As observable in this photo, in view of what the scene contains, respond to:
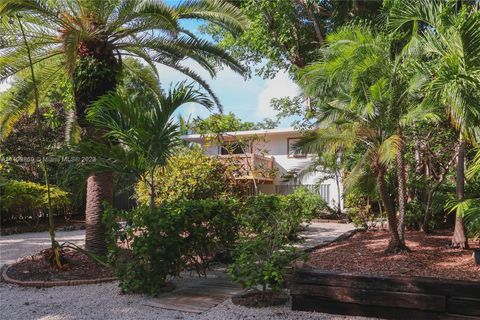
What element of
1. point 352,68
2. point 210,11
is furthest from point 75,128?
point 352,68

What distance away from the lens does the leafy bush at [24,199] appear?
14.7 metres

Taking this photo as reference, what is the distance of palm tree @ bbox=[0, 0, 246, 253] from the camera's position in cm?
792

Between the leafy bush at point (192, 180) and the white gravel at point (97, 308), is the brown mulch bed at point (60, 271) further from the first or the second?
the leafy bush at point (192, 180)

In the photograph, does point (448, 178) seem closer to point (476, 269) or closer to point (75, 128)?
point (476, 269)

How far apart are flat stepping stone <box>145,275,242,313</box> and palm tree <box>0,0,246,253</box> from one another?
2.70 m

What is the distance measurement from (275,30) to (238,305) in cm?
1216

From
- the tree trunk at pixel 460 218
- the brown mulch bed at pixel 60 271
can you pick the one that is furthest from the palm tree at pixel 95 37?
the tree trunk at pixel 460 218

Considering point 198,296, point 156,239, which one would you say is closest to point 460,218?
point 198,296

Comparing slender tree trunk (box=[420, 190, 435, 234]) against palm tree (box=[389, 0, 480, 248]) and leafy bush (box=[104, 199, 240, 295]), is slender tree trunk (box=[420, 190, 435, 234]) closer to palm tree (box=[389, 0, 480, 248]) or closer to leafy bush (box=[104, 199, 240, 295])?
palm tree (box=[389, 0, 480, 248])

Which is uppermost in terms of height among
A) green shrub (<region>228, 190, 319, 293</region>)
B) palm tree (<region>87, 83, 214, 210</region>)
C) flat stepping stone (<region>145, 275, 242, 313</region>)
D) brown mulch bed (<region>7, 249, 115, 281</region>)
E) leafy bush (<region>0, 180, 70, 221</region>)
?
palm tree (<region>87, 83, 214, 210</region>)

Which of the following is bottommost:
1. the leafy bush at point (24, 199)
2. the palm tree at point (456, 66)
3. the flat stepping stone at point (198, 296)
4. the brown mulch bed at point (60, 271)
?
the flat stepping stone at point (198, 296)

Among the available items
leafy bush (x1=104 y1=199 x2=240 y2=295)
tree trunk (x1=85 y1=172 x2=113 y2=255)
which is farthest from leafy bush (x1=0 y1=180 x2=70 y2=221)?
leafy bush (x1=104 y1=199 x2=240 y2=295)

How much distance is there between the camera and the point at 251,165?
17.4 meters

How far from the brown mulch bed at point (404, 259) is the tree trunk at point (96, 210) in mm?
3992
